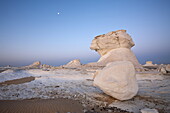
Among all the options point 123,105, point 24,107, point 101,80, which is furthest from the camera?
point 101,80

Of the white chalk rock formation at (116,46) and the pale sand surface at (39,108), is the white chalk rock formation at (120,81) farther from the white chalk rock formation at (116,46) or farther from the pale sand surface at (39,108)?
the white chalk rock formation at (116,46)

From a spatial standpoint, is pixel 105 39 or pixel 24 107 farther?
pixel 105 39

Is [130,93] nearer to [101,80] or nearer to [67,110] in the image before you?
[101,80]

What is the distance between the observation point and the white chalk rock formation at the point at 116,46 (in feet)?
78.5

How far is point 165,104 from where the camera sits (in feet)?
18.0

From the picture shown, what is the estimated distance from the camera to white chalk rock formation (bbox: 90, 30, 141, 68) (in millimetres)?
23922

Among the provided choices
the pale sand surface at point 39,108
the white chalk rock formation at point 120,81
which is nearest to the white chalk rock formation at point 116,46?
the white chalk rock formation at point 120,81

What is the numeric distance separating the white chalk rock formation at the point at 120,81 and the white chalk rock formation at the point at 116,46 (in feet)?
58.0

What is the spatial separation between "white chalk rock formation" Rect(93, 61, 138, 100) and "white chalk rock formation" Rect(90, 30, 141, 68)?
696 inches

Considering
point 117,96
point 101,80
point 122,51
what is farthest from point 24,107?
point 122,51

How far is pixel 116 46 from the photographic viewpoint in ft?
85.1

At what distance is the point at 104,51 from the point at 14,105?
24.6 m

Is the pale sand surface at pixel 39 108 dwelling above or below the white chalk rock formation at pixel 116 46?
below

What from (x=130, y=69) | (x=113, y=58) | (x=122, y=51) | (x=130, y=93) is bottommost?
(x=130, y=93)
